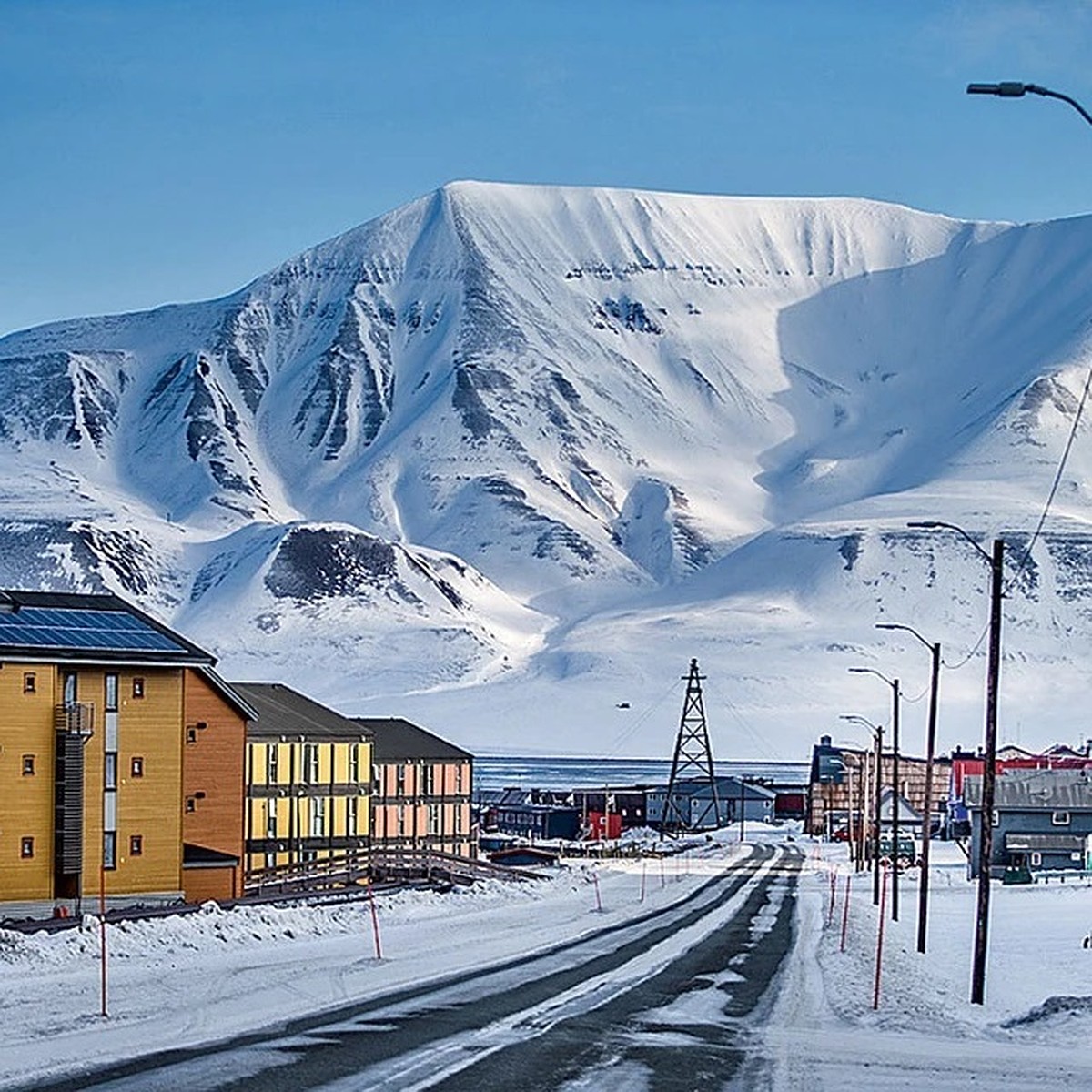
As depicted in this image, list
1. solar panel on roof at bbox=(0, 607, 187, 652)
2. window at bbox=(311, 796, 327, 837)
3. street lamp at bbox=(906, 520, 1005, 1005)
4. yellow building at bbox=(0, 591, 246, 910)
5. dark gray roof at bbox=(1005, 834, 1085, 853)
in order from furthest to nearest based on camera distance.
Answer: dark gray roof at bbox=(1005, 834, 1085, 853) < window at bbox=(311, 796, 327, 837) < solar panel on roof at bbox=(0, 607, 187, 652) < yellow building at bbox=(0, 591, 246, 910) < street lamp at bbox=(906, 520, 1005, 1005)

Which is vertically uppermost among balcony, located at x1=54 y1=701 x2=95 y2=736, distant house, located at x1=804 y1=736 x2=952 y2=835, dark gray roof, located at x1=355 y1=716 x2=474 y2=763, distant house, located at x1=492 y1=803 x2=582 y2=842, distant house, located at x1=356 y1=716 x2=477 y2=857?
balcony, located at x1=54 y1=701 x2=95 y2=736

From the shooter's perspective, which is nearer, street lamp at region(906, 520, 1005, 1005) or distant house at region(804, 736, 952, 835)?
street lamp at region(906, 520, 1005, 1005)

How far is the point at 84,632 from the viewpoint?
5853 centimetres

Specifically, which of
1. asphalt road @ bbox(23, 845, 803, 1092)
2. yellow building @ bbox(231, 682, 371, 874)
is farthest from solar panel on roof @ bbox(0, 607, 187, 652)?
yellow building @ bbox(231, 682, 371, 874)

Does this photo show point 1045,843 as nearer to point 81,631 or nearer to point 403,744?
point 403,744

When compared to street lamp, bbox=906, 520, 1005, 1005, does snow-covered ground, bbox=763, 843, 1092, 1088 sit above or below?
below

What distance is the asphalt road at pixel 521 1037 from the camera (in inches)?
941

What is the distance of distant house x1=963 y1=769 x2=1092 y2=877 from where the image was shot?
11112 cm

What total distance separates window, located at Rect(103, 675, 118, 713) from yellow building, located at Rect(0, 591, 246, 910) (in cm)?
4

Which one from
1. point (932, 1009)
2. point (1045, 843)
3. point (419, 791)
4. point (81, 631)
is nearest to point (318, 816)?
point (419, 791)

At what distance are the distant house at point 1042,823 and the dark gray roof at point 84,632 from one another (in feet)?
194

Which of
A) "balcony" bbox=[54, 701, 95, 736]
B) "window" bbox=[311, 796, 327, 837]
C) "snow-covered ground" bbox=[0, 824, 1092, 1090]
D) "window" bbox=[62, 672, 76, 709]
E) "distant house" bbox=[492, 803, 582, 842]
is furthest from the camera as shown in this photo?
"distant house" bbox=[492, 803, 582, 842]

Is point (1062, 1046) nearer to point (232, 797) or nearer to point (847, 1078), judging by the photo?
point (847, 1078)

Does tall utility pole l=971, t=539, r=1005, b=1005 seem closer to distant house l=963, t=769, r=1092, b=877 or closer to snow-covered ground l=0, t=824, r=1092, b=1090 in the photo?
snow-covered ground l=0, t=824, r=1092, b=1090
